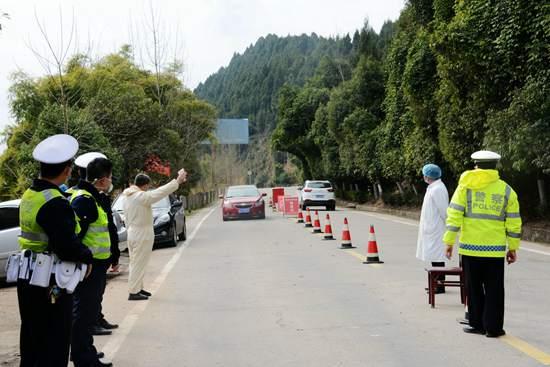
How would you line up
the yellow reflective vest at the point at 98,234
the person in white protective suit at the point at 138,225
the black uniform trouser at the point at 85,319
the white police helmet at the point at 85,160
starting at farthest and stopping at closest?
the person in white protective suit at the point at 138,225 < the white police helmet at the point at 85,160 < the yellow reflective vest at the point at 98,234 < the black uniform trouser at the point at 85,319

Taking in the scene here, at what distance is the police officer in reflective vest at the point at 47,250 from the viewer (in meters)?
4.54

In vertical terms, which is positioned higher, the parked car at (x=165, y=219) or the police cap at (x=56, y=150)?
the police cap at (x=56, y=150)

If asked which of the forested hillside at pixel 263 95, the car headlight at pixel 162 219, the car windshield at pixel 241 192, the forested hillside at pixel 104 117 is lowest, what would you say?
the car headlight at pixel 162 219

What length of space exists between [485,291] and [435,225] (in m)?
2.22

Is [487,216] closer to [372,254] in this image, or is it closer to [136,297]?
[136,297]

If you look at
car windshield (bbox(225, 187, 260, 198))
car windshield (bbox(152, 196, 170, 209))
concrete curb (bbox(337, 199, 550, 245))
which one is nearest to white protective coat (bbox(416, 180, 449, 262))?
concrete curb (bbox(337, 199, 550, 245))

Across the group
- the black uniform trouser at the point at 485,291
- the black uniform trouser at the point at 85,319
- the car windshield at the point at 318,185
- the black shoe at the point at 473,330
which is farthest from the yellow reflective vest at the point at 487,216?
the car windshield at the point at 318,185

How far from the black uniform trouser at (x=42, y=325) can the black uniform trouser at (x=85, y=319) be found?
1.32 m

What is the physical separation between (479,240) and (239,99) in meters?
141

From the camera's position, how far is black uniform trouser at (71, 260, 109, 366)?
19.5 feet

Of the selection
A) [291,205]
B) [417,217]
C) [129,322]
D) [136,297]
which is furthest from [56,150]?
[291,205]

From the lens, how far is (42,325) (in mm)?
4562

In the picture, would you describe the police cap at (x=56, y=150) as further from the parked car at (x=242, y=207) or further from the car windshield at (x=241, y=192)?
the car windshield at (x=241, y=192)

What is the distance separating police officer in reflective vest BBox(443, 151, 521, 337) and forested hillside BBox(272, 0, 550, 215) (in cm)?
1016
